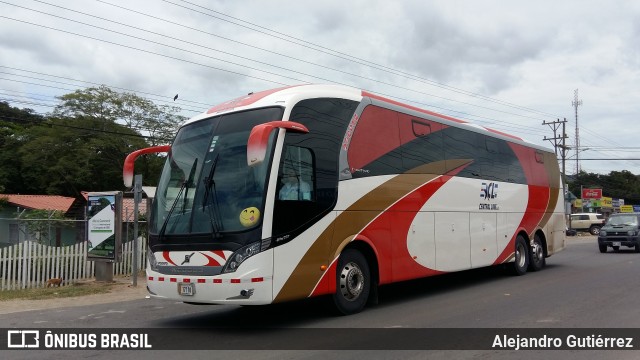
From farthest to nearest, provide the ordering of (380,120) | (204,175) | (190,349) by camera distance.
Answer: (380,120) → (204,175) → (190,349)

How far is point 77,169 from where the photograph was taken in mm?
41844

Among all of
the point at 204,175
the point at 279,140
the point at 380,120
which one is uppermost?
the point at 380,120

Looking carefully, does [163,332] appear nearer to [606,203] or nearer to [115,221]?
[115,221]

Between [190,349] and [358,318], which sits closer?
[190,349]

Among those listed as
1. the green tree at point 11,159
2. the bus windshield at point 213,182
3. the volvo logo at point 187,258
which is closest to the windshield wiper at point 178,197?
the bus windshield at point 213,182

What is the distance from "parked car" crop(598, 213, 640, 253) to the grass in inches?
812

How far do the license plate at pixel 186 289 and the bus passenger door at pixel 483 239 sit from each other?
7.01 m

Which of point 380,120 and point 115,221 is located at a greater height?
point 380,120

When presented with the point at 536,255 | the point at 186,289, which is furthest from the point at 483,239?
the point at 186,289

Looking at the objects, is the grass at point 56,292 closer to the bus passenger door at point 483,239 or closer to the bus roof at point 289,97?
the bus roof at point 289,97

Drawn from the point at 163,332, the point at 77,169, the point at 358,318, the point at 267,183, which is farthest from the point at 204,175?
the point at 77,169

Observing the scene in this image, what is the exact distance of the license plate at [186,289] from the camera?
24.3ft

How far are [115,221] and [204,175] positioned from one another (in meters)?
7.25

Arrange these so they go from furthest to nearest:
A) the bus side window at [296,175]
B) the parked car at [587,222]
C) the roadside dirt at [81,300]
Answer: the parked car at [587,222] → the roadside dirt at [81,300] → the bus side window at [296,175]
